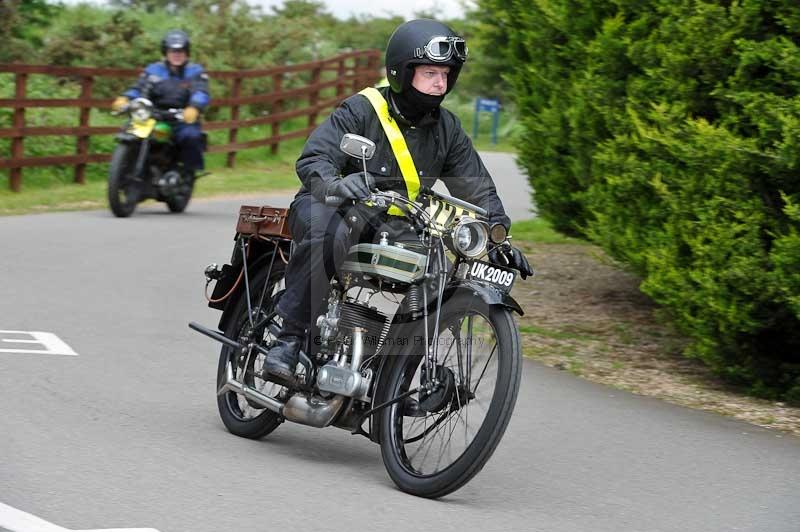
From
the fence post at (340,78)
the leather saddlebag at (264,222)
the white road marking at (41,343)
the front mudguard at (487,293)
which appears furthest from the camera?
the fence post at (340,78)

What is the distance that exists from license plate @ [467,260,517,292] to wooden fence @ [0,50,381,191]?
1346 cm

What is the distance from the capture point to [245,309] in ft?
24.1

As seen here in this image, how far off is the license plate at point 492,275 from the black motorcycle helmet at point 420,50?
920 mm

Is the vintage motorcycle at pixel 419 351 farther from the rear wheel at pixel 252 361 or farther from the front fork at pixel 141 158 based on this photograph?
the front fork at pixel 141 158

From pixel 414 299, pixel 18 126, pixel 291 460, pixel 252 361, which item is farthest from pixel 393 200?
pixel 18 126

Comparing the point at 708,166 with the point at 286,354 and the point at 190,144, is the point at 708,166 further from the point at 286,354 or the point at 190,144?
the point at 190,144

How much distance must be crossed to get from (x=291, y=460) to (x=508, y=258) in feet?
4.79

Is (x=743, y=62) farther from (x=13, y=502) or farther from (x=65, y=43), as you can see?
(x=65, y=43)

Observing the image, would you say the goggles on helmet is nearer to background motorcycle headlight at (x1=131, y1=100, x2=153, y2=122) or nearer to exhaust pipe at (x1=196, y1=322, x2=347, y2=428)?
exhaust pipe at (x1=196, y1=322, x2=347, y2=428)

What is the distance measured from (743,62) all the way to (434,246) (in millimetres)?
3198

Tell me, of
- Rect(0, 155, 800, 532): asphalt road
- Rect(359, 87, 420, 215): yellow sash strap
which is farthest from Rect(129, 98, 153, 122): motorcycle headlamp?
Rect(359, 87, 420, 215): yellow sash strap

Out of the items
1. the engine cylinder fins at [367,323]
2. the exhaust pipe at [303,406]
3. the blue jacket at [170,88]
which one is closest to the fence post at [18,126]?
the blue jacket at [170,88]

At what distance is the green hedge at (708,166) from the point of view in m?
8.25

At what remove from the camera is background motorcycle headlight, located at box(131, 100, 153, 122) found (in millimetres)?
16188
